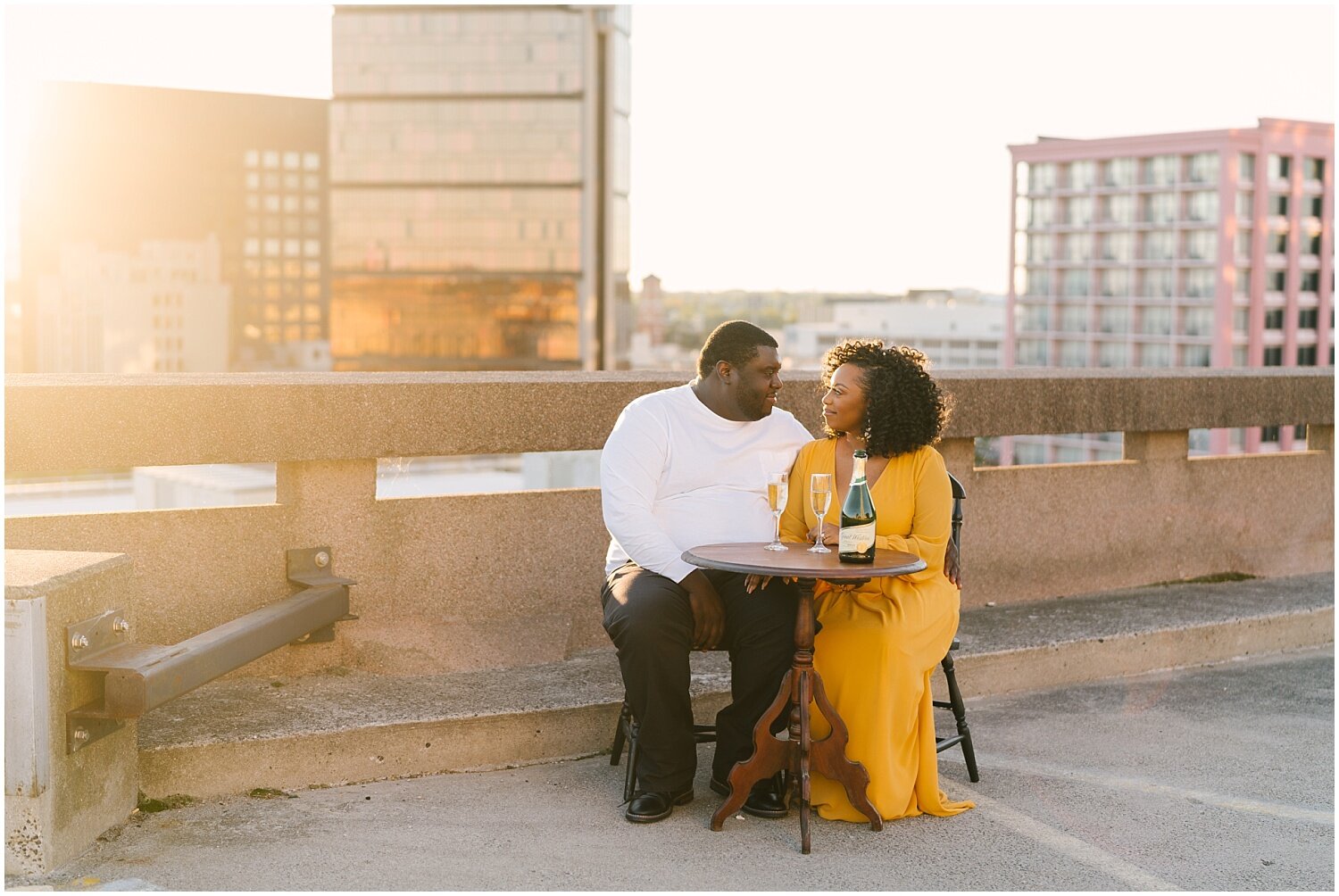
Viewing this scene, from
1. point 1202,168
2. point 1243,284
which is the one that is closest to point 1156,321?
point 1243,284

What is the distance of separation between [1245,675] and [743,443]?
2936 millimetres

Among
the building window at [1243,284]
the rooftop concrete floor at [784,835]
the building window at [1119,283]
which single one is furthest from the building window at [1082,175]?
the rooftop concrete floor at [784,835]

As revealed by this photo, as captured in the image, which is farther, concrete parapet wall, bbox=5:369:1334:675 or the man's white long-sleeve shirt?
concrete parapet wall, bbox=5:369:1334:675

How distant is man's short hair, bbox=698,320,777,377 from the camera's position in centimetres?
471

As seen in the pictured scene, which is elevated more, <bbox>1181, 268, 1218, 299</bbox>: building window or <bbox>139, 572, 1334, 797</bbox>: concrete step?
<bbox>1181, 268, 1218, 299</bbox>: building window

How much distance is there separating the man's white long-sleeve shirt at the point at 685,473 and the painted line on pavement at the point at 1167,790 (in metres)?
1.24

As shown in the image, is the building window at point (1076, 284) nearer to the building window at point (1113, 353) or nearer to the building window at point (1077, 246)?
the building window at point (1077, 246)

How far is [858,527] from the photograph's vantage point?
13.7 feet

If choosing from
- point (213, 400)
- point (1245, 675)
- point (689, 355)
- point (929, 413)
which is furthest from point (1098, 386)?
point (689, 355)

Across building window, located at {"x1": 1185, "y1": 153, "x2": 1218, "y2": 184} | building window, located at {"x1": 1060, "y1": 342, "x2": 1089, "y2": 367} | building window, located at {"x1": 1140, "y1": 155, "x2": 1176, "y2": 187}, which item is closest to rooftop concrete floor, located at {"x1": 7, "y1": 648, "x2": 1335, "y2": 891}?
building window, located at {"x1": 1185, "y1": 153, "x2": 1218, "y2": 184}

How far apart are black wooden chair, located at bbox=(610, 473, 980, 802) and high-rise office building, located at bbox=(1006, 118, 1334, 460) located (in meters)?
123

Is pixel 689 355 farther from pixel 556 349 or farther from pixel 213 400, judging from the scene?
pixel 213 400

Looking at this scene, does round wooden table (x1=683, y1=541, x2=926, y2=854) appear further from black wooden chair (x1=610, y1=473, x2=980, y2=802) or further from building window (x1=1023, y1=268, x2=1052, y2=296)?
building window (x1=1023, y1=268, x2=1052, y2=296)

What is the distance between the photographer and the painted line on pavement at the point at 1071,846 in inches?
154
